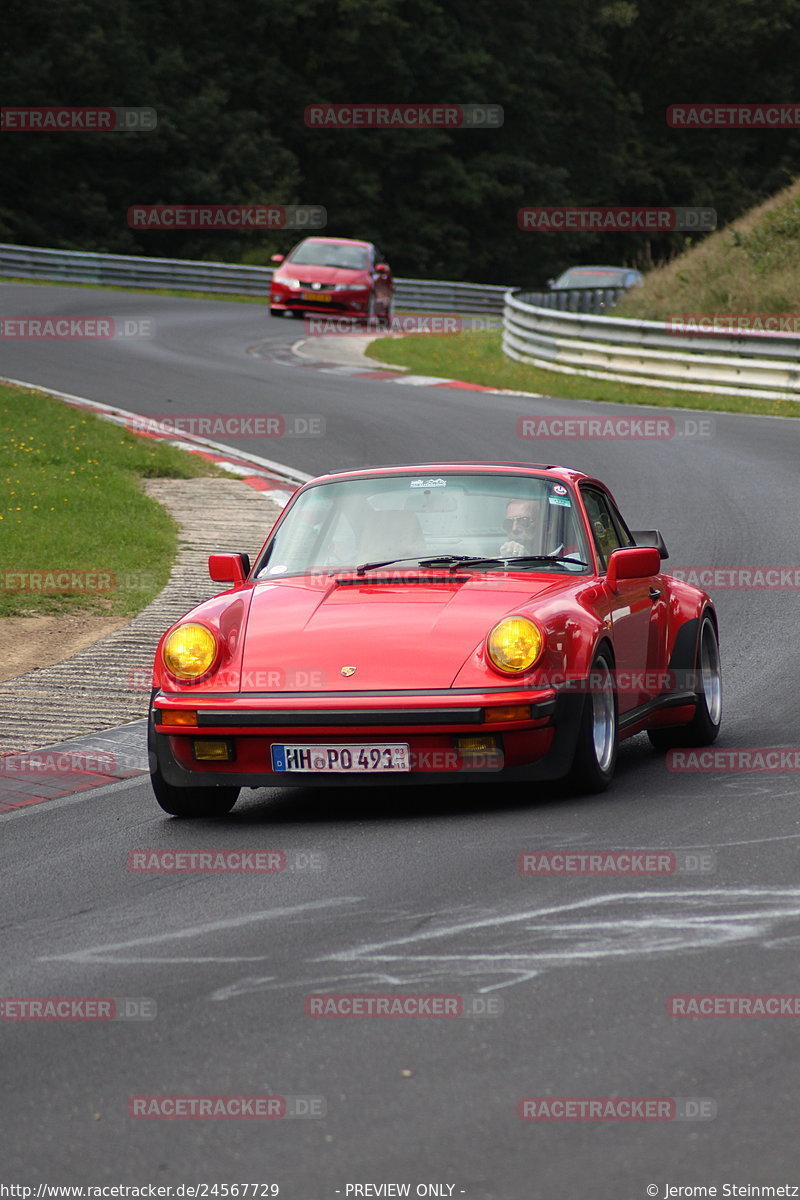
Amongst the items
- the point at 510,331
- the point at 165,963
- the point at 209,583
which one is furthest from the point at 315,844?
the point at 510,331

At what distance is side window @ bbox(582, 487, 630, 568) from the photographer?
8383 mm

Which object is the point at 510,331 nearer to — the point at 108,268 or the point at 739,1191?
the point at 108,268

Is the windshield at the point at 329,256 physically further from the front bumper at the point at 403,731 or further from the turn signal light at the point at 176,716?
the front bumper at the point at 403,731

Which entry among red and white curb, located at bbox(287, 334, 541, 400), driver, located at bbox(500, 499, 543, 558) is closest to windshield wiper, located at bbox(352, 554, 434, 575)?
driver, located at bbox(500, 499, 543, 558)

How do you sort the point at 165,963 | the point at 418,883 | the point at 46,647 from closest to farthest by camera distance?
the point at 165,963 → the point at 418,883 → the point at 46,647

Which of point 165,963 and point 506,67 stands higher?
point 506,67

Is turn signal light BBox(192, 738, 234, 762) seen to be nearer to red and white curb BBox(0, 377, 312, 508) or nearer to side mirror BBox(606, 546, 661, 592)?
side mirror BBox(606, 546, 661, 592)

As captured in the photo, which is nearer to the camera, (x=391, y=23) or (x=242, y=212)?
(x=242, y=212)

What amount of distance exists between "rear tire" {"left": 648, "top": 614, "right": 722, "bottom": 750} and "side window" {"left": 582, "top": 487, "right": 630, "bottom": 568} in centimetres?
63

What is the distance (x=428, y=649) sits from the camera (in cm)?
708

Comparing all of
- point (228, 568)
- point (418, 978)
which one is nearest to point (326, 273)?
point (228, 568)

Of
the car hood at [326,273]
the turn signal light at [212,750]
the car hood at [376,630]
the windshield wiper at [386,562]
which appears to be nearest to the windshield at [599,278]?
the car hood at [326,273]

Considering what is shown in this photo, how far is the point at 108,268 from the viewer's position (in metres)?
44.4

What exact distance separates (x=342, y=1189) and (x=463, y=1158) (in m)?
0.29
